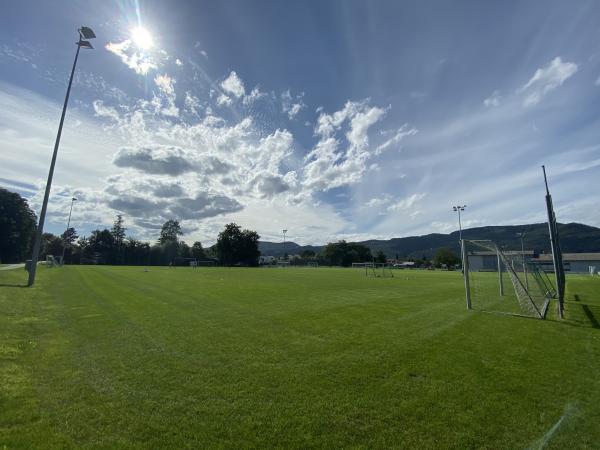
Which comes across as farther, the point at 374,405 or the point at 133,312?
the point at 133,312

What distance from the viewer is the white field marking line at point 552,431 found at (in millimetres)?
3587

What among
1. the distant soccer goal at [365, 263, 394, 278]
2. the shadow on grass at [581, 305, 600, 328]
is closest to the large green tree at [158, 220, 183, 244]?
the distant soccer goal at [365, 263, 394, 278]

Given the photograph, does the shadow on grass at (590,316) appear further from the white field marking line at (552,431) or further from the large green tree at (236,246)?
the large green tree at (236,246)

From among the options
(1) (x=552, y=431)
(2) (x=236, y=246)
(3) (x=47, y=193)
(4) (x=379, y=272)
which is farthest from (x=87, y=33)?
(2) (x=236, y=246)

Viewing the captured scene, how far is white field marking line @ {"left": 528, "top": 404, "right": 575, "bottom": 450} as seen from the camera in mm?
3587

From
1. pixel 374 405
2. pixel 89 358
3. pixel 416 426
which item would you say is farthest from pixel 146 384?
pixel 416 426

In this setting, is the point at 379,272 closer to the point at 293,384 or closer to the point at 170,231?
the point at 293,384

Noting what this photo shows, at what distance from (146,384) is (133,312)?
290 inches

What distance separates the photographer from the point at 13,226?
62.6m

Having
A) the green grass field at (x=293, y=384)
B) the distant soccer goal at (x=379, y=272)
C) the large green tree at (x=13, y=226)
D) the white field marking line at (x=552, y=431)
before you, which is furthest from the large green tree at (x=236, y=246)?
the white field marking line at (x=552, y=431)

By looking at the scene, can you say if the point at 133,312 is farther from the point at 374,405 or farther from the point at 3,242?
the point at 3,242

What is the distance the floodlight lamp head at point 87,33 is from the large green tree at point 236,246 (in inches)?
3830

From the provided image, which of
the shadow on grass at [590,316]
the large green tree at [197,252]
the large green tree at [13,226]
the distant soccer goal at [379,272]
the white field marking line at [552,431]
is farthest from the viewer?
the large green tree at [197,252]

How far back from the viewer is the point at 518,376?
5.71 meters
